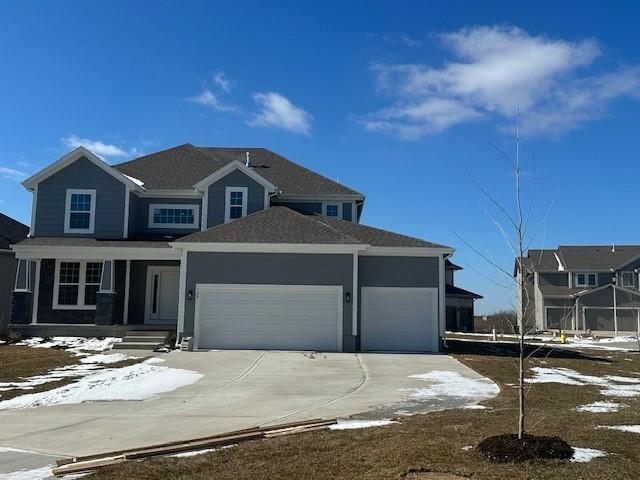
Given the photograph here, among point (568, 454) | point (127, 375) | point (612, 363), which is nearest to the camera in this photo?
point (568, 454)

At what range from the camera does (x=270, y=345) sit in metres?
19.8

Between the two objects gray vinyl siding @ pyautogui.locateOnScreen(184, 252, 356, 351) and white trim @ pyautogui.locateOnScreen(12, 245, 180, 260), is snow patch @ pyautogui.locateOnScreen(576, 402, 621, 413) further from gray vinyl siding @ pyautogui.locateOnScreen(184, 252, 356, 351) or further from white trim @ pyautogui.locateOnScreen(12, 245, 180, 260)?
white trim @ pyautogui.locateOnScreen(12, 245, 180, 260)

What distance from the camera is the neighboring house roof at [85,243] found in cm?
2222

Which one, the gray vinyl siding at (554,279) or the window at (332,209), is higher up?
the window at (332,209)

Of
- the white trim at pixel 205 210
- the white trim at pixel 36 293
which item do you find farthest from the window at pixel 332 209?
the white trim at pixel 36 293

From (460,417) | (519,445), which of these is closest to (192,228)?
(460,417)

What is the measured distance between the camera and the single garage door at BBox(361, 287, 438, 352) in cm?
2072

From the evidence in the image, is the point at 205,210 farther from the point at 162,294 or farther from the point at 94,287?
the point at 94,287

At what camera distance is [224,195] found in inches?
953

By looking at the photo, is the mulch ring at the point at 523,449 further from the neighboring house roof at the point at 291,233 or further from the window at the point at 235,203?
the window at the point at 235,203

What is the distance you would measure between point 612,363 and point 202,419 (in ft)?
51.7

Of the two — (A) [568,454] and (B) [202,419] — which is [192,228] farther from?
(A) [568,454]

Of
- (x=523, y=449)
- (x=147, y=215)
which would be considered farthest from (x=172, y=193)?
(x=523, y=449)

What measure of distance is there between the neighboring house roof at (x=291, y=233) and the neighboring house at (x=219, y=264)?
0.24ft
